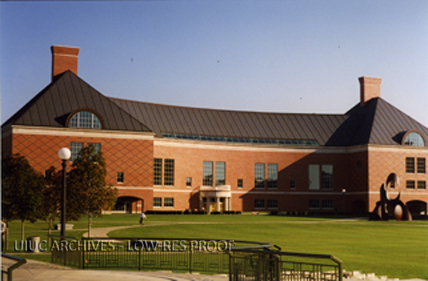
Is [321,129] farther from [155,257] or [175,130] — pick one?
[155,257]

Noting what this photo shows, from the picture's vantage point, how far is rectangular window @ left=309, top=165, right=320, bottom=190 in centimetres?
7819

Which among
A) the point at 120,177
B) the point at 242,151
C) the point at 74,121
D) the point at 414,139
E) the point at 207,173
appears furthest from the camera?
the point at 414,139

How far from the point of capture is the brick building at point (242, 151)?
63.8 meters

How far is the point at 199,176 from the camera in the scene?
73.0 metres

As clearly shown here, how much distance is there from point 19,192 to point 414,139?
2436 inches

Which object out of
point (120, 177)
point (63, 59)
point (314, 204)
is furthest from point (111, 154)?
point (314, 204)

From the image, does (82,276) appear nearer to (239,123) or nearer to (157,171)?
(157,171)

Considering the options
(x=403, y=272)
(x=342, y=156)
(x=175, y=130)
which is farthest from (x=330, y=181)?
(x=403, y=272)

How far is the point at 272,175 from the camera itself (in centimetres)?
7669

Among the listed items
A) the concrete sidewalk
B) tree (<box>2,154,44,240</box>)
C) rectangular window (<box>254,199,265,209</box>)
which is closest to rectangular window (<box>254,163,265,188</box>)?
rectangular window (<box>254,199,265,209</box>)

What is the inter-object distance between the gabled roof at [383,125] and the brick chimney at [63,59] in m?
40.0

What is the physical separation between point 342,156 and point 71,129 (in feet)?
128

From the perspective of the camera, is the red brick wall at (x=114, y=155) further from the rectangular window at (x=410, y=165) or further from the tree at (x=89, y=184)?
the rectangular window at (x=410, y=165)

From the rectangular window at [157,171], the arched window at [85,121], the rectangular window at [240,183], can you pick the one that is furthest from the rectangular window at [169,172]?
the arched window at [85,121]
